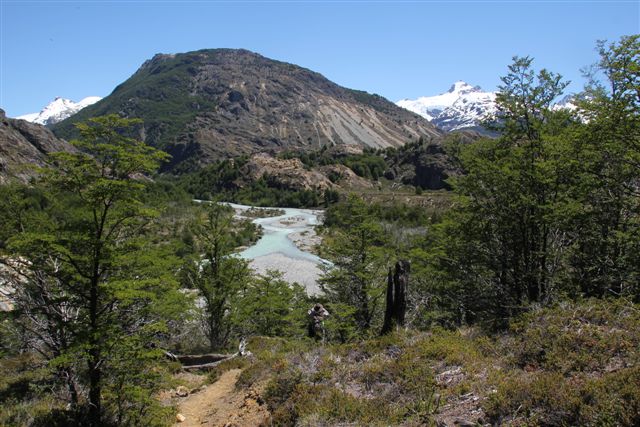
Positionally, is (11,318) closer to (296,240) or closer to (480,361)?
(480,361)

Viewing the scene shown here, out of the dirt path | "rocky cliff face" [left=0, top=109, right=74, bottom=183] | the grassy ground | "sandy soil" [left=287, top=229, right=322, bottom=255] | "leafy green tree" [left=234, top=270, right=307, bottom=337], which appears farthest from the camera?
"rocky cliff face" [left=0, top=109, right=74, bottom=183]

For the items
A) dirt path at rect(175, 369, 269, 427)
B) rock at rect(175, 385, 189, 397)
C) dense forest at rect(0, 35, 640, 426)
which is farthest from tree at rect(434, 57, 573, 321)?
rock at rect(175, 385, 189, 397)

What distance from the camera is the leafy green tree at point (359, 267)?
18500 millimetres

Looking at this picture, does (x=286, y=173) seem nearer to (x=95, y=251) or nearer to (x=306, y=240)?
(x=306, y=240)

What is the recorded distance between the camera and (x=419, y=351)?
911 cm

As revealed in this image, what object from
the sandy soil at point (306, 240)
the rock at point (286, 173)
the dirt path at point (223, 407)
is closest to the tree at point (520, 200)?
the dirt path at point (223, 407)

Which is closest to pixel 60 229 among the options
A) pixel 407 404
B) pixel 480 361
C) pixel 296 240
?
pixel 407 404

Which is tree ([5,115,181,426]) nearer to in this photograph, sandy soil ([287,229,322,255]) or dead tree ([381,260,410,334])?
dead tree ([381,260,410,334])

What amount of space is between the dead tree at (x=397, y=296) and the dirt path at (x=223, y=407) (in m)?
4.05

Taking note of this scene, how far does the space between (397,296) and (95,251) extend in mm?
7510

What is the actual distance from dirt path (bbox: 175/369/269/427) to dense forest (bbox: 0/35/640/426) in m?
0.34

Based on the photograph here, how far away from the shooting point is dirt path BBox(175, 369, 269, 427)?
30.8 feet

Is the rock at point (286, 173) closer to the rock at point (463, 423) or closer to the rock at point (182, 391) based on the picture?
the rock at point (182, 391)

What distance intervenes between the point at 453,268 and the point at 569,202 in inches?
268
